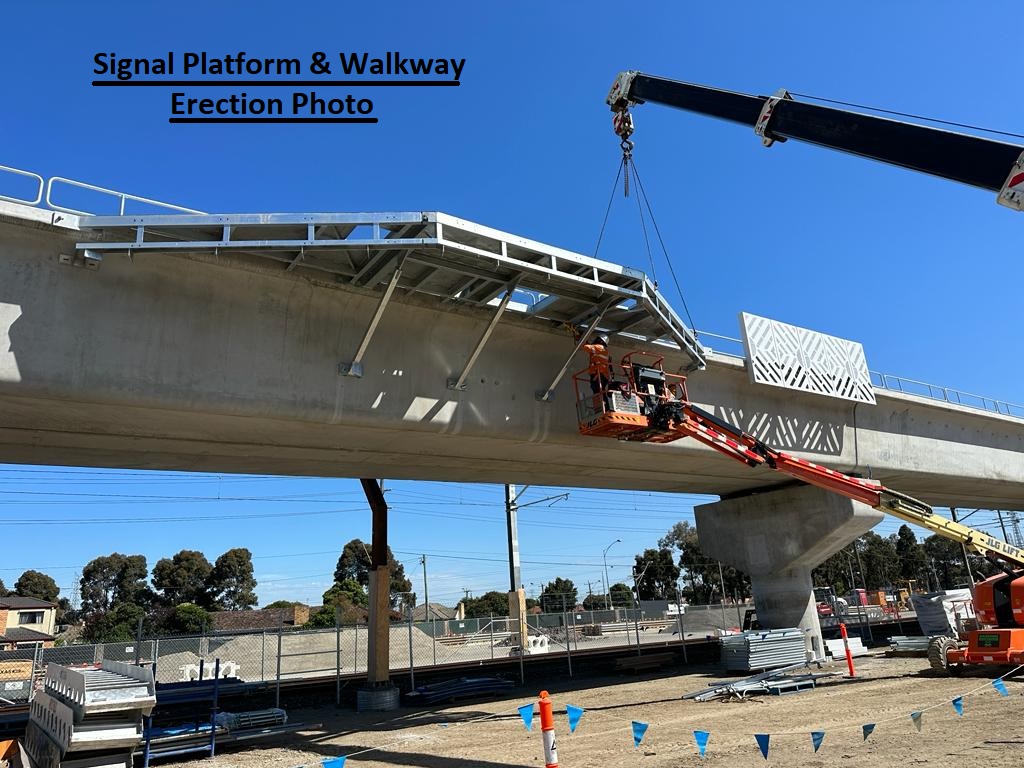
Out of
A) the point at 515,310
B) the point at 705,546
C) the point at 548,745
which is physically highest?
the point at 515,310

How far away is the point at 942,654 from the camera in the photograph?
675 inches

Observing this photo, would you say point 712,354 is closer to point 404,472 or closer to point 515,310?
point 515,310

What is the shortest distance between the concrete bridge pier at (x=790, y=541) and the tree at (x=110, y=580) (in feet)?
295

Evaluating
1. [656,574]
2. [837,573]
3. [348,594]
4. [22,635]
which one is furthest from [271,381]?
[837,573]

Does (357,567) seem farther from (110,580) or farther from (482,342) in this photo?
(482,342)

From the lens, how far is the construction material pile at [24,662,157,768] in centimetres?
925

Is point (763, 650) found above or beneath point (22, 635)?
beneath

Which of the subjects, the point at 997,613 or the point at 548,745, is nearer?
the point at 548,745

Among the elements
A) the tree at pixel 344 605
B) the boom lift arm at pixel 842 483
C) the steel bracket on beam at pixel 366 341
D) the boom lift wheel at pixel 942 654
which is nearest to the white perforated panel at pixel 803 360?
the boom lift arm at pixel 842 483

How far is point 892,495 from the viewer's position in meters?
16.3

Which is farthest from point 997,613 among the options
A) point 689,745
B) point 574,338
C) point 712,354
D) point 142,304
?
point 142,304

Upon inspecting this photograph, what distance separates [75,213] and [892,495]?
17.4m

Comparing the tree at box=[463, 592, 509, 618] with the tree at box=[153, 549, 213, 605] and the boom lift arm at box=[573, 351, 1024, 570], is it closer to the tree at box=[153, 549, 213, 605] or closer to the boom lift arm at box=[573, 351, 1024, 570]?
the tree at box=[153, 549, 213, 605]

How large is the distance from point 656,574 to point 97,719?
99.4 m
